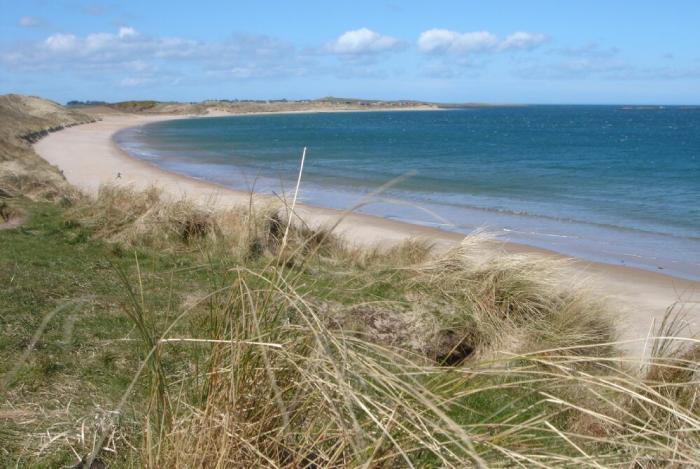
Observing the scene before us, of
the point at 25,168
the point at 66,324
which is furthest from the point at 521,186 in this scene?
the point at 66,324

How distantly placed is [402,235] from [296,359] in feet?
45.2

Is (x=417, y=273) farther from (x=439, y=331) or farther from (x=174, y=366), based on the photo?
(x=174, y=366)

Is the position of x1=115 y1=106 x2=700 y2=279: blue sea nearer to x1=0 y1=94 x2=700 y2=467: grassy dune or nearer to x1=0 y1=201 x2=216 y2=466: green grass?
x1=0 y1=94 x2=700 y2=467: grassy dune

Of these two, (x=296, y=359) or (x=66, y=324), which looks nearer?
(x=66, y=324)

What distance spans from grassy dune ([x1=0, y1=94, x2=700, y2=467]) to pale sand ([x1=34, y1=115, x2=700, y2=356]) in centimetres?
43

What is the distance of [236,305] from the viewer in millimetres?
2889

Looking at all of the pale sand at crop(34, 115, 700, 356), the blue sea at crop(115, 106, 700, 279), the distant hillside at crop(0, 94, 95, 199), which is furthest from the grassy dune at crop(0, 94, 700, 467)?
the distant hillside at crop(0, 94, 95, 199)

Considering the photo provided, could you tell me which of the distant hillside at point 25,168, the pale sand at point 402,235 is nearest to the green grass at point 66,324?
the pale sand at point 402,235

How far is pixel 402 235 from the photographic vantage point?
16422mm

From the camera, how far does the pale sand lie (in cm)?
871

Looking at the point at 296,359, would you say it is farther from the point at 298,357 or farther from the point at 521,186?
the point at 521,186

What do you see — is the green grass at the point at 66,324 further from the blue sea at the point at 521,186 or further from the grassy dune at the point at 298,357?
the blue sea at the point at 521,186

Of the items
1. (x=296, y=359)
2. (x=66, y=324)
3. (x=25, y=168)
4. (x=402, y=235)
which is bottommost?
(x=402, y=235)

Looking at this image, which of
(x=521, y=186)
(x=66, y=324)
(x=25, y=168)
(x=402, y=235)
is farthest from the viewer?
(x=521, y=186)
